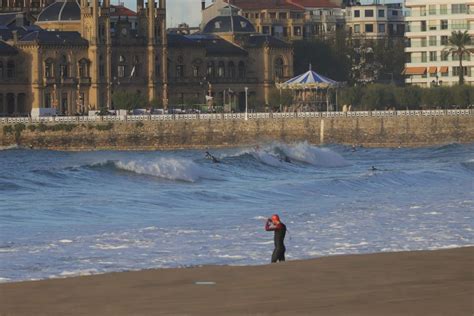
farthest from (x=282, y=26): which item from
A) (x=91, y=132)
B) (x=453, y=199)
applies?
(x=453, y=199)

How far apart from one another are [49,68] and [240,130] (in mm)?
29356

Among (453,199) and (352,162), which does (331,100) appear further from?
(453,199)

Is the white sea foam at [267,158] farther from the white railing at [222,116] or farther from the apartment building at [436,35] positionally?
the apartment building at [436,35]

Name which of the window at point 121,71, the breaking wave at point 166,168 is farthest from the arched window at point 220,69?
the breaking wave at point 166,168

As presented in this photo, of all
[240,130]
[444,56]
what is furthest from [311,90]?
[240,130]

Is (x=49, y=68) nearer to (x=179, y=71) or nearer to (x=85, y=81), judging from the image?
(x=85, y=81)

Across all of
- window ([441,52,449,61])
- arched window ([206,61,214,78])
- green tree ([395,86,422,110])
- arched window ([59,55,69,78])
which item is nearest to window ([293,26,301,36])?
arched window ([206,61,214,78])

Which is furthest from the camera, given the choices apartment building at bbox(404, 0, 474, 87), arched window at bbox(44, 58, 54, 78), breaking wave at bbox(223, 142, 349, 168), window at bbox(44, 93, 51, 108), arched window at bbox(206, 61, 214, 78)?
arched window at bbox(206, 61, 214, 78)

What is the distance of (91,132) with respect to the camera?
125812 mm

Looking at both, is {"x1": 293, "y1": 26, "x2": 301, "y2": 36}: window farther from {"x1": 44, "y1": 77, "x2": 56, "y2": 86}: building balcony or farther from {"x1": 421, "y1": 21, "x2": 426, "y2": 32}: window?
{"x1": 44, "y1": 77, "x2": 56, "y2": 86}: building balcony

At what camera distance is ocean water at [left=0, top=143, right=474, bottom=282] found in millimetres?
39344

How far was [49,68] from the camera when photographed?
5861 inches

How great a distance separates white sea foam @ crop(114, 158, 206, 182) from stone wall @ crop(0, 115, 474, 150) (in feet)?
144

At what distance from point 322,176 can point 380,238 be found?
118 feet
